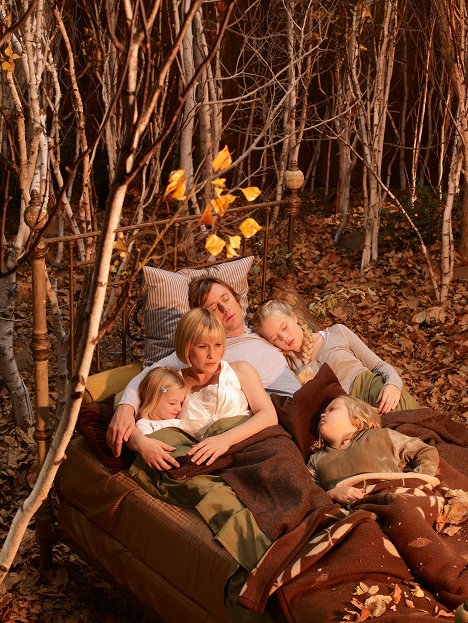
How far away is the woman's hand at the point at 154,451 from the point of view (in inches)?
127

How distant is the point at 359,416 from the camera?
337 centimetres

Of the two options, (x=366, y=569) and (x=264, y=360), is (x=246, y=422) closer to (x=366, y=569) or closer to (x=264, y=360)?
(x=264, y=360)

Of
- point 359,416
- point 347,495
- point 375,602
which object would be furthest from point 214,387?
point 375,602

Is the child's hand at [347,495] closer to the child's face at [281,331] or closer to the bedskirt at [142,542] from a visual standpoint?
the bedskirt at [142,542]

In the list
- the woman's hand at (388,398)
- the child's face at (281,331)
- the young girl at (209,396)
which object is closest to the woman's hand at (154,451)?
the young girl at (209,396)

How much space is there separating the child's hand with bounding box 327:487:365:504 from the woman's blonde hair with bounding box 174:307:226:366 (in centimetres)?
71

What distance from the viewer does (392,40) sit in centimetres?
637

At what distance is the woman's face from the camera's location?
3.38 m

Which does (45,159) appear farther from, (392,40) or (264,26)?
(264,26)

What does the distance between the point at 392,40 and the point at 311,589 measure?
468 centimetres

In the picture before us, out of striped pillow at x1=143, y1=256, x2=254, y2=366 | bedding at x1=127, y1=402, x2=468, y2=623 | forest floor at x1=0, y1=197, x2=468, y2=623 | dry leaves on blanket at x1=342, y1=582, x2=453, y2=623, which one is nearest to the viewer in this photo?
dry leaves on blanket at x1=342, y1=582, x2=453, y2=623

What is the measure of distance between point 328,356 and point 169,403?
0.91 meters

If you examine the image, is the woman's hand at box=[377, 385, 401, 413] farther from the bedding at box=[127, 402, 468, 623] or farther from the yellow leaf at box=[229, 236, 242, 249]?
the yellow leaf at box=[229, 236, 242, 249]

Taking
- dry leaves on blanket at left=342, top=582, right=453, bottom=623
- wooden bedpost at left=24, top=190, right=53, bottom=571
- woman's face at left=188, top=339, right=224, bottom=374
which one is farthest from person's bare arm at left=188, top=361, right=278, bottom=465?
dry leaves on blanket at left=342, top=582, right=453, bottom=623
